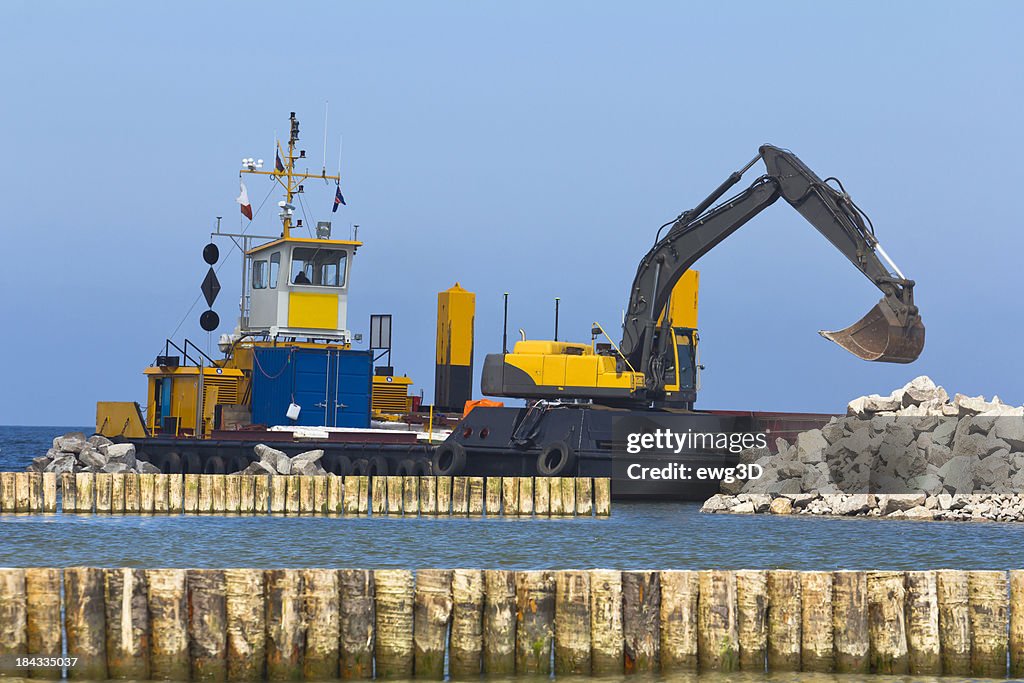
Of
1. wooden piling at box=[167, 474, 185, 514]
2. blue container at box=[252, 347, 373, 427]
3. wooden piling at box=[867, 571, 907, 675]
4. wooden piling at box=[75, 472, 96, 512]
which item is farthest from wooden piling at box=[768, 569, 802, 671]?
blue container at box=[252, 347, 373, 427]

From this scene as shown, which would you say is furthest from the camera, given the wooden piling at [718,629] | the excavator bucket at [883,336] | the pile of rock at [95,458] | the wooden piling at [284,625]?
the pile of rock at [95,458]

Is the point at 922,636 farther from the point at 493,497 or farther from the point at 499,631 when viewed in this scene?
the point at 493,497

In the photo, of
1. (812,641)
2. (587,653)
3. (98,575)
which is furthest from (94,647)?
(812,641)

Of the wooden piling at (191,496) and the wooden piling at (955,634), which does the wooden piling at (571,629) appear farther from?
the wooden piling at (191,496)

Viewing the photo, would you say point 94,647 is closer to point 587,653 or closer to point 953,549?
point 587,653

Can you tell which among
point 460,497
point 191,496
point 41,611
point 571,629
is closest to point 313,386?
point 191,496

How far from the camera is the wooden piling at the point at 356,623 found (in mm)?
10180

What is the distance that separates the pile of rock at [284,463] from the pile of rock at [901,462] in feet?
27.7

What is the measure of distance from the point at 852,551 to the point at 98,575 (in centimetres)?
1364

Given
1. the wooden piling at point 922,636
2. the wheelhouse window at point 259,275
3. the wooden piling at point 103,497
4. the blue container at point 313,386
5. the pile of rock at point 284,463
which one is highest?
the wheelhouse window at point 259,275

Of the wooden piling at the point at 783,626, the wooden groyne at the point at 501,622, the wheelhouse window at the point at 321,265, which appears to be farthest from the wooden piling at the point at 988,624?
the wheelhouse window at the point at 321,265

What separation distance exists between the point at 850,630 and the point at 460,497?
16873 mm

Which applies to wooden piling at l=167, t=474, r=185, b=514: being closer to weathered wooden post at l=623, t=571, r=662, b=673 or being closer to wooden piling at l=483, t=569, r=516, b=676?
wooden piling at l=483, t=569, r=516, b=676

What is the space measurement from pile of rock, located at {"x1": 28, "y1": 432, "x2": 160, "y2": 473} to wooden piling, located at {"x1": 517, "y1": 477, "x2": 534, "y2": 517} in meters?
10.8
